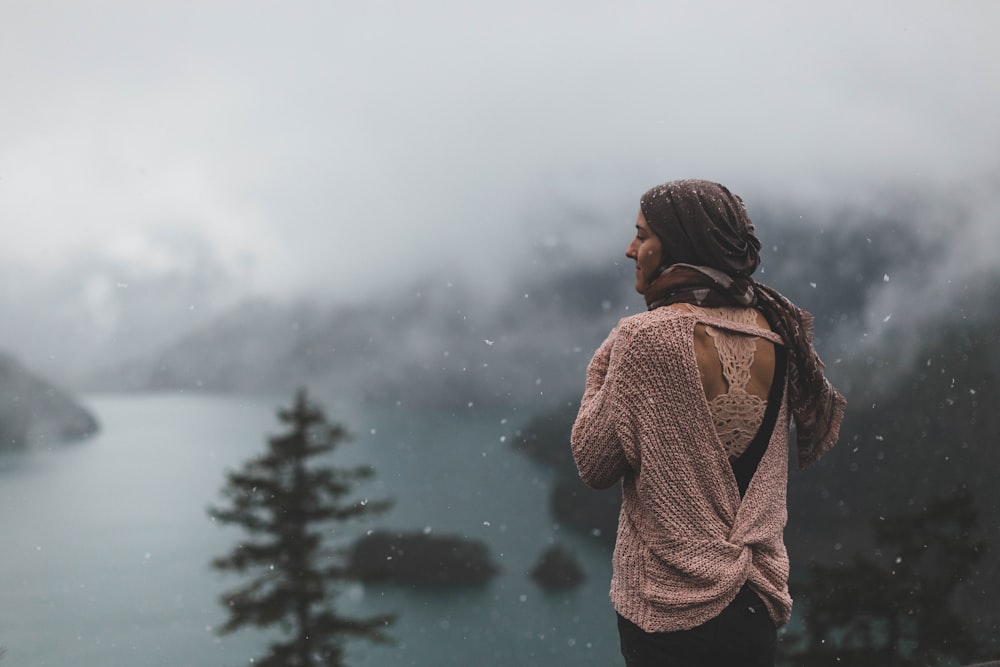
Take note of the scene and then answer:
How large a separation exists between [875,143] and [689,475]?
5.74ft

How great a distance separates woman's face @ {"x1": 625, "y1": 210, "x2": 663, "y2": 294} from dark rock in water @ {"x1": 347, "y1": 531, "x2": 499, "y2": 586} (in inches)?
43.6

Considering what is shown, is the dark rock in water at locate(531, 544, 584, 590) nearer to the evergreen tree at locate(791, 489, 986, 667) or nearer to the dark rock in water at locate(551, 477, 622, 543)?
the dark rock in water at locate(551, 477, 622, 543)

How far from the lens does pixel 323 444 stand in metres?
2.27

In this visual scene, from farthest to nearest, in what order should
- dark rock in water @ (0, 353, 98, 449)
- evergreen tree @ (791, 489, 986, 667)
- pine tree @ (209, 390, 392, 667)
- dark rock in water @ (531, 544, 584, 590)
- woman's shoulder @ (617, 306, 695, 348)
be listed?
1. evergreen tree @ (791, 489, 986, 667)
2. dark rock in water @ (531, 544, 584, 590)
3. pine tree @ (209, 390, 392, 667)
4. dark rock in water @ (0, 353, 98, 449)
5. woman's shoulder @ (617, 306, 695, 348)

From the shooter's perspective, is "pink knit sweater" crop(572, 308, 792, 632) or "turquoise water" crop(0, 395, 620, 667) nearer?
"pink knit sweater" crop(572, 308, 792, 632)

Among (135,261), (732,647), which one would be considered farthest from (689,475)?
(135,261)

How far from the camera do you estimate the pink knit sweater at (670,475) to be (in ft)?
4.68

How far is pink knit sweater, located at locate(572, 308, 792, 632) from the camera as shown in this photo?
1428 mm

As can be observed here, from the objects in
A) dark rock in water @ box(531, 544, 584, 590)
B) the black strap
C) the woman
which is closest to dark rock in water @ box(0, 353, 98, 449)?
dark rock in water @ box(531, 544, 584, 590)

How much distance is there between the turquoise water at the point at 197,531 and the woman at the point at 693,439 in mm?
917

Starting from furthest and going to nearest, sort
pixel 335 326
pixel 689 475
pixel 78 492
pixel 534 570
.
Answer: pixel 534 570 → pixel 335 326 → pixel 78 492 → pixel 689 475

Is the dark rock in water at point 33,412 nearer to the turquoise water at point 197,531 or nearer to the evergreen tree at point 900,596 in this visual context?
the turquoise water at point 197,531

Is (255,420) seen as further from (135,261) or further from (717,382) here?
(717,382)

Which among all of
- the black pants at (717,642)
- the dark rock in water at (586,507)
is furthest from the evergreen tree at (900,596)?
the black pants at (717,642)
